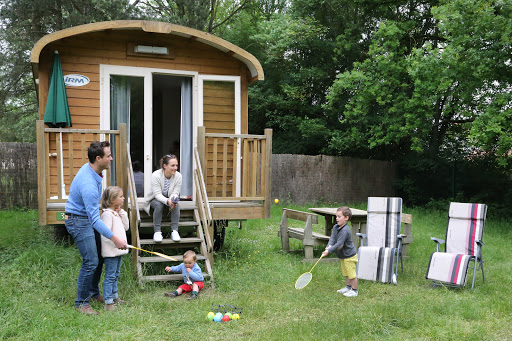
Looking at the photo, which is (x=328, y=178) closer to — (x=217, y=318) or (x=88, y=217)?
(x=217, y=318)

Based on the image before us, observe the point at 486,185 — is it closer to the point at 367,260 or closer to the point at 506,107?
the point at 506,107

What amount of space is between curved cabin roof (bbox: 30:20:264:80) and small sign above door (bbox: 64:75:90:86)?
44 centimetres

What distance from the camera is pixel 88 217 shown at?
4258mm

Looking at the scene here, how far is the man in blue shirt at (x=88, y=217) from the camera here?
419 centimetres

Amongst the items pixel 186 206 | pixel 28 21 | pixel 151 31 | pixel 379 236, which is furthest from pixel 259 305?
pixel 28 21

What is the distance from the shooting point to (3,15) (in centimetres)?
1488

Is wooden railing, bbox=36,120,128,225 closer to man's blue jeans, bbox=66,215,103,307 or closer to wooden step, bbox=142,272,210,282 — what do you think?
wooden step, bbox=142,272,210,282

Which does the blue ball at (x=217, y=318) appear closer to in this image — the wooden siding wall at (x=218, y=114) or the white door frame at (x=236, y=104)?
the white door frame at (x=236, y=104)

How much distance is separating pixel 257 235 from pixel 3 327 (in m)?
5.52

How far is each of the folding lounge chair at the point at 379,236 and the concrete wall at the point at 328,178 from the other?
7563mm

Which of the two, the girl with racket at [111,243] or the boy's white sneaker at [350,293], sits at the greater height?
the girl with racket at [111,243]

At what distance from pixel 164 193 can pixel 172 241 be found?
640 millimetres

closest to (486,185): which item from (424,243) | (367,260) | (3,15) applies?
(424,243)

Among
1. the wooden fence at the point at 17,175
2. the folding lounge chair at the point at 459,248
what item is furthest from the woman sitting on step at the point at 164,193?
the wooden fence at the point at 17,175
